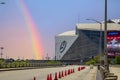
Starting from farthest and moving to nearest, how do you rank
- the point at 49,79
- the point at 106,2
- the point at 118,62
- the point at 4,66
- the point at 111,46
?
the point at 111,46, the point at 118,62, the point at 4,66, the point at 106,2, the point at 49,79

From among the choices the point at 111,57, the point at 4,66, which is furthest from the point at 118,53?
the point at 4,66

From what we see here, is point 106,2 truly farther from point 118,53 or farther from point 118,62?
point 118,53

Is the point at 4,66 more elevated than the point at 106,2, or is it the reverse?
the point at 106,2

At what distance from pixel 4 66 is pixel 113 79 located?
6900cm

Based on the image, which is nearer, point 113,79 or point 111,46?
point 113,79

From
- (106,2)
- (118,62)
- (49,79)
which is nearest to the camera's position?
(49,79)

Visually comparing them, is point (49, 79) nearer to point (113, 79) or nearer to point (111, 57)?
point (113, 79)

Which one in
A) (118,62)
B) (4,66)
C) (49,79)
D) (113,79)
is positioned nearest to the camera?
(113,79)

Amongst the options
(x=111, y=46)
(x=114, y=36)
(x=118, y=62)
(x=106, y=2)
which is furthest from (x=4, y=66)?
(x=114, y=36)

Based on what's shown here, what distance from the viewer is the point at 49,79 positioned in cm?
2934

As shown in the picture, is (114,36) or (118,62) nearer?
(118,62)

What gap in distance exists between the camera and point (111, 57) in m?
178

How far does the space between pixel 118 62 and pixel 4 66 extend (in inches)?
3151

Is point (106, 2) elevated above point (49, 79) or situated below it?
above
